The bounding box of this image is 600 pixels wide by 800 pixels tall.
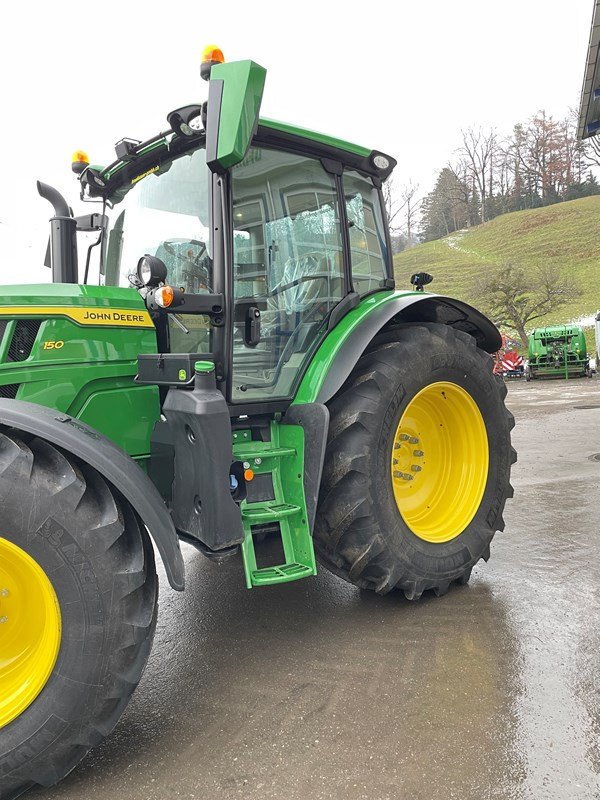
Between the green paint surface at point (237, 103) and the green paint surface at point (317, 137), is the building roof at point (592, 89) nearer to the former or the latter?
the green paint surface at point (317, 137)

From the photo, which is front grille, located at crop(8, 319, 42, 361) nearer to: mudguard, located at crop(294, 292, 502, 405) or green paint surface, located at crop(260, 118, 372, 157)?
mudguard, located at crop(294, 292, 502, 405)

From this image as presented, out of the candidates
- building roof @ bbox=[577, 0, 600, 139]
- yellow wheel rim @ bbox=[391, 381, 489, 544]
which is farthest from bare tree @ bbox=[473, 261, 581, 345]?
yellow wheel rim @ bbox=[391, 381, 489, 544]

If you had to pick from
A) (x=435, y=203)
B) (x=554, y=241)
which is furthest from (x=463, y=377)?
(x=435, y=203)

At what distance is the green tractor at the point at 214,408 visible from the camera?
1976mm

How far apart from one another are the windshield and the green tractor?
0.4 inches

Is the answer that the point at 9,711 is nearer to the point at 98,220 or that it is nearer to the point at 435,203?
the point at 98,220

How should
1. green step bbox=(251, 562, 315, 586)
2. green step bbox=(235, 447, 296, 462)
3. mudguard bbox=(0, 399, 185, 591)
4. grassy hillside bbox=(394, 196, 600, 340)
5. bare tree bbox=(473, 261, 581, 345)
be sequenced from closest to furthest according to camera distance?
mudguard bbox=(0, 399, 185, 591) < green step bbox=(251, 562, 315, 586) < green step bbox=(235, 447, 296, 462) < bare tree bbox=(473, 261, 581, 345) < grassy hillside bbox=(394, 196, 600, 340)

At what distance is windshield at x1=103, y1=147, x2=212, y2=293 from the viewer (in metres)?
2.80

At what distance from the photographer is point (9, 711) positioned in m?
1.92

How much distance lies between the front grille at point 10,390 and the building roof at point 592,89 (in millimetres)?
8405

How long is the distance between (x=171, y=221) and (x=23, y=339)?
90 centimetres

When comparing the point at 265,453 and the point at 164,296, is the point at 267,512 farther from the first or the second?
the point at 164,296

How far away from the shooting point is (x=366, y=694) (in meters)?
2.43

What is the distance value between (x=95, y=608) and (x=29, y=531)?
32 cm
